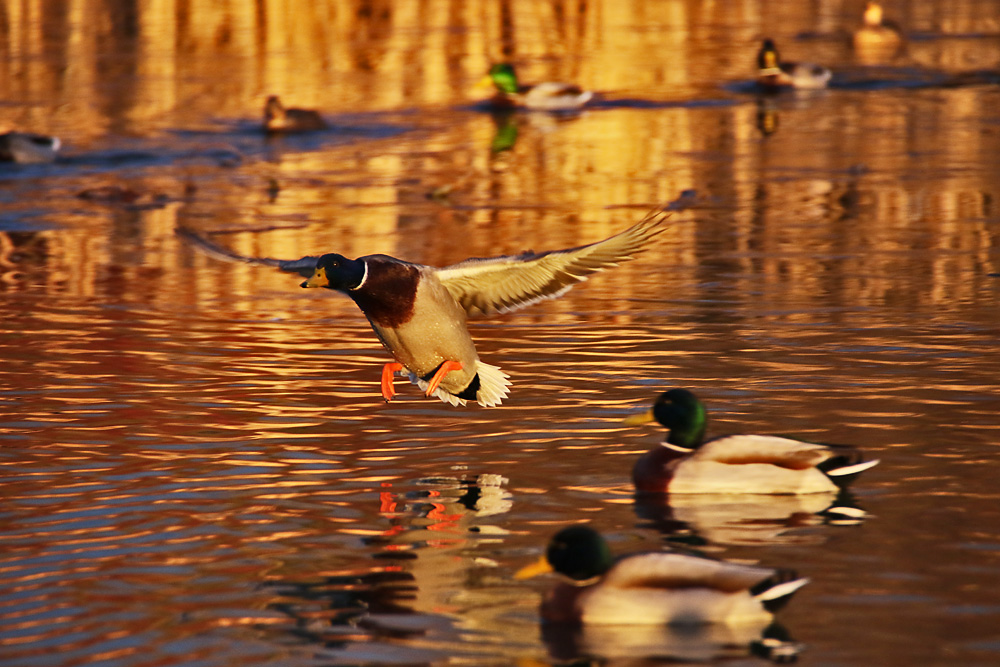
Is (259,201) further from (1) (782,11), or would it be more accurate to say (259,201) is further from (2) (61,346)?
(1) (782,11)

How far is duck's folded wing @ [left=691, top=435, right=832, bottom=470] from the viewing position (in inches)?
334

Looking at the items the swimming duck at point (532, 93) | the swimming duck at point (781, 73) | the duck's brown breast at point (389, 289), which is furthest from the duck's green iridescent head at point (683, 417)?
the swimming duck at point (781, 73)

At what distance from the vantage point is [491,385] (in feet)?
33.4

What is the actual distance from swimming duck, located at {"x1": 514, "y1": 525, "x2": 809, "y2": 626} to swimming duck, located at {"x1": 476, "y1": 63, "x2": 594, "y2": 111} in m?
21.9

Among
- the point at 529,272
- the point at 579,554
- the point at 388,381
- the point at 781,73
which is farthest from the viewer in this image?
the point at 781,73

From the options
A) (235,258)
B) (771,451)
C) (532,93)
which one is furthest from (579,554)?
(532,93)

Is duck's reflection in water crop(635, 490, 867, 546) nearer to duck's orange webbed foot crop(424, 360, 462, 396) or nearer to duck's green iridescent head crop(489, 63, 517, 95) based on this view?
duck's orange webbed foot crop(424, 360, 462, 396)

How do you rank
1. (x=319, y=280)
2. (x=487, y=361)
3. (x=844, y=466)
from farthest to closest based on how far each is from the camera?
(x=487, y=361), (x=319, y=280), (x=844, y=466)

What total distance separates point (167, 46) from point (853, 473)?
3258 centimetres

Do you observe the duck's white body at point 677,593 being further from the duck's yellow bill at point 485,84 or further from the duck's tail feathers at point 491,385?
the duck's yellow bill at point 485,84

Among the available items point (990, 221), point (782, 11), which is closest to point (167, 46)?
point (782, 11)

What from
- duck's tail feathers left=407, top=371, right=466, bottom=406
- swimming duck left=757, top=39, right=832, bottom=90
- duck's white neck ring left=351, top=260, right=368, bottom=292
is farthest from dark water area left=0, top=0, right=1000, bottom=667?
swimming duck left=757, top=39, right=832, bottom=90

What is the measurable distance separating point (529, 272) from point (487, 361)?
77.9 inches

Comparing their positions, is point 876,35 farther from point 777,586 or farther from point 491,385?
point 777,586
